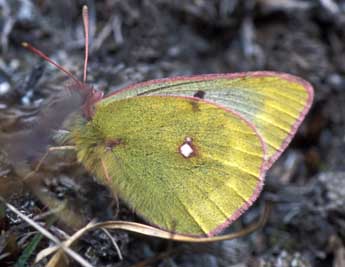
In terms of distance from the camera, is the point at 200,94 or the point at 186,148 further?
the point at 200,94

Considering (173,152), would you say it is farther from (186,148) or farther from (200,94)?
(200,94)

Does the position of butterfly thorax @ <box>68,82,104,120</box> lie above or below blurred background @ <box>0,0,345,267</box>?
above

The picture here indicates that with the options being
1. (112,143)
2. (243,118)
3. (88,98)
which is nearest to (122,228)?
(112,143)

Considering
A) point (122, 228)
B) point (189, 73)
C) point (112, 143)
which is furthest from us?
point (189, 73)

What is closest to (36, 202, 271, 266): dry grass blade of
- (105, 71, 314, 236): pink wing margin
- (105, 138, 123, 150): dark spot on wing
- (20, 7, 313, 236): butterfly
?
(20, 7, 313, 236): butterfly

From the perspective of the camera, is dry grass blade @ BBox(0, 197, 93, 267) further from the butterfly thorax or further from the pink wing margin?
the pink wing margin

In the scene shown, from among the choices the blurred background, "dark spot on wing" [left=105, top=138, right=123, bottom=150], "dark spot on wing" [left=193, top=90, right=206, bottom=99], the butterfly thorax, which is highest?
the butterfly thorax
